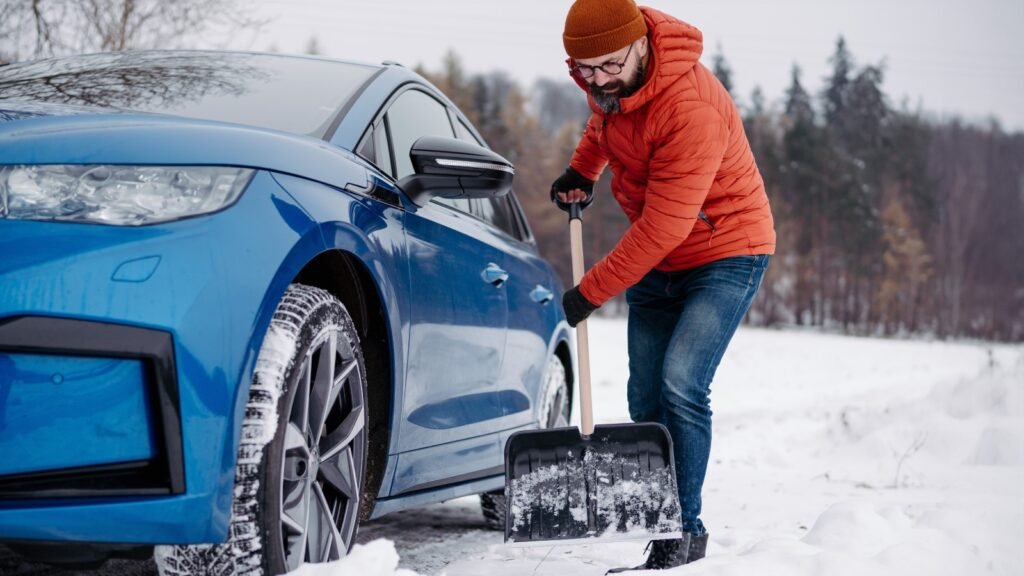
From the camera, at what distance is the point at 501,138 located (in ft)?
200

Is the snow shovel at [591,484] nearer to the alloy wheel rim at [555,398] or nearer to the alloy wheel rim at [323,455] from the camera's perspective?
the alloy wheel rim at [323,455]

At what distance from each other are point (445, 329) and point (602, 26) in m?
1.03

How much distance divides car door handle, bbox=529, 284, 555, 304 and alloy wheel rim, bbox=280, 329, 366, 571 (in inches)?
66.3

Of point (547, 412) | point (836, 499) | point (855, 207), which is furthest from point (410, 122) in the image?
point (855, 207)

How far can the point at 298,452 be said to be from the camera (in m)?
2.39

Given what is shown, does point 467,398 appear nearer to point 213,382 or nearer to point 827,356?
point 213,382

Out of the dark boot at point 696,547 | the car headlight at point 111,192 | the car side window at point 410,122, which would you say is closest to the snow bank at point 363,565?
the car headlight at point 111,192

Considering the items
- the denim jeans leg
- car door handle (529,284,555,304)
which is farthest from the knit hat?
car door handle (529,284,555,304)

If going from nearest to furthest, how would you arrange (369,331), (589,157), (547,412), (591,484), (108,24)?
(369,331) < (591,484) < (589,157) < (547,412) < (108,24)

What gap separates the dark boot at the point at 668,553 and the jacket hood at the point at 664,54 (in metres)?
1.38

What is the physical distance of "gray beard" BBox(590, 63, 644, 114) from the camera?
3.28 metres

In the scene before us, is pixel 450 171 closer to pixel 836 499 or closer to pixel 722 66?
pixel 836 499

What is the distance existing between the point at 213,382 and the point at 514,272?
2188 mm

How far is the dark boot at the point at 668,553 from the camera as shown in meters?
3.37
